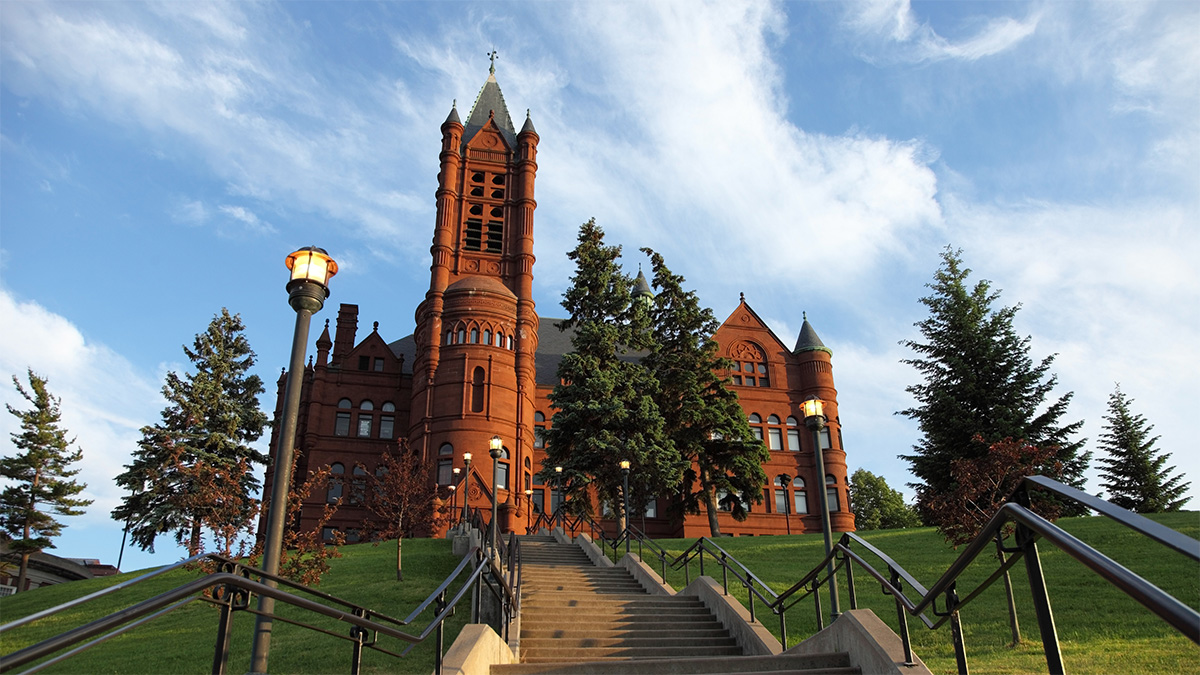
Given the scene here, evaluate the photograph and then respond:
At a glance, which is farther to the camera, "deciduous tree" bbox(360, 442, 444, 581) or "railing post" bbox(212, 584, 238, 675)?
"deciduous tree" bbox(360, 442, 444, 581)

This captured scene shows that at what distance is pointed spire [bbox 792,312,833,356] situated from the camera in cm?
5012

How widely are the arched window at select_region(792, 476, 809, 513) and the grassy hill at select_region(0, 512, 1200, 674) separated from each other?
21.7 m

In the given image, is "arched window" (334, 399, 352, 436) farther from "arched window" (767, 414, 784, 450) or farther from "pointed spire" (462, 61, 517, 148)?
"arched window" (767, 414, 784, 450)

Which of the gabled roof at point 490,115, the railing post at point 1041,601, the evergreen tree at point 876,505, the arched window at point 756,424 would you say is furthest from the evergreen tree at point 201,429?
the evergreen tree at point 876,505

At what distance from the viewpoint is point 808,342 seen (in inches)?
1988

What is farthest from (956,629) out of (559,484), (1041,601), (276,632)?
(559,484)

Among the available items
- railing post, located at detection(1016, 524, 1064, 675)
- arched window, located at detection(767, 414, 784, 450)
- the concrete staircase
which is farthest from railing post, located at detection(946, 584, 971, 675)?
arched window, located at detection(767, 414, 784, 450)

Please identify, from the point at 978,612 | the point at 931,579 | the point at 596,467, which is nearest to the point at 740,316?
the point at 596,467

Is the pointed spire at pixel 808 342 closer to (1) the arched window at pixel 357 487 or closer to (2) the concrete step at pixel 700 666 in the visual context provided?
(1) the arched window at pixel 357 487

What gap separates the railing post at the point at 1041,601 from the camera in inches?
156

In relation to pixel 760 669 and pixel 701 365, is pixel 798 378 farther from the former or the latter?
pixel 760 669

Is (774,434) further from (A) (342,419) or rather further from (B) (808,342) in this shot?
(A) (342,419)

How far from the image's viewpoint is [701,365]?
36500mm

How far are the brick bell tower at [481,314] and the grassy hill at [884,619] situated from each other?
16.3 m
